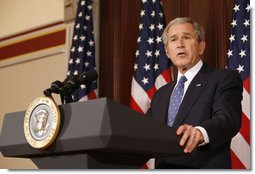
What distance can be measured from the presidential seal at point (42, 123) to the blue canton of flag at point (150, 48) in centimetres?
270

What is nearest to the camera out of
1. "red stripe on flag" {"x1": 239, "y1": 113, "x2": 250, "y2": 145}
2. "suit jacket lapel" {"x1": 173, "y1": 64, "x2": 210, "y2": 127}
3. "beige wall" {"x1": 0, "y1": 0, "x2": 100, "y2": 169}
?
"suit jacket lapel" {"x1": 173, "y1": 64, "x2": 210, "y2": 127}

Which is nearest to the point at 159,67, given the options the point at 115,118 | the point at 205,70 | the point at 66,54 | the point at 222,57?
the point at 222,57

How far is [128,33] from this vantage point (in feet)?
15.5

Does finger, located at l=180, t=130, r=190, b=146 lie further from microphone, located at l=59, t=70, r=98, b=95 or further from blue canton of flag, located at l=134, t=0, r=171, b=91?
blue canton of flag, located at l=134, t=0, r=171, b=91

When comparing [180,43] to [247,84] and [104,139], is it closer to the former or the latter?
[247,84]

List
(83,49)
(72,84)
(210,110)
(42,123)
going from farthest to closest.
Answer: (83,49), (210,110), (72,84), (42,123)

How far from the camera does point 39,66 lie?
218 inches

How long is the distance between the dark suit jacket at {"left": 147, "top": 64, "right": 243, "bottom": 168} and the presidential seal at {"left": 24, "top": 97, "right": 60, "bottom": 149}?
0.67 metres

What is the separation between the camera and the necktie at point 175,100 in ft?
7.00

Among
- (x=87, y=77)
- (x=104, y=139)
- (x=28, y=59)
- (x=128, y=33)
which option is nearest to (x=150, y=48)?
(x=128, y=33)

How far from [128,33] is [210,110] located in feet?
9.29

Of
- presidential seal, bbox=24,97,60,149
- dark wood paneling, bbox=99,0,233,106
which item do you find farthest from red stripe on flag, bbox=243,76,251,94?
presidential seal, bbox=24,97,60,149

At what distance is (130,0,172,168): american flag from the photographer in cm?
404

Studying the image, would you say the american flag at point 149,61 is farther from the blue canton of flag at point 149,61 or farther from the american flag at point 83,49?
the american flag at point 83,49
